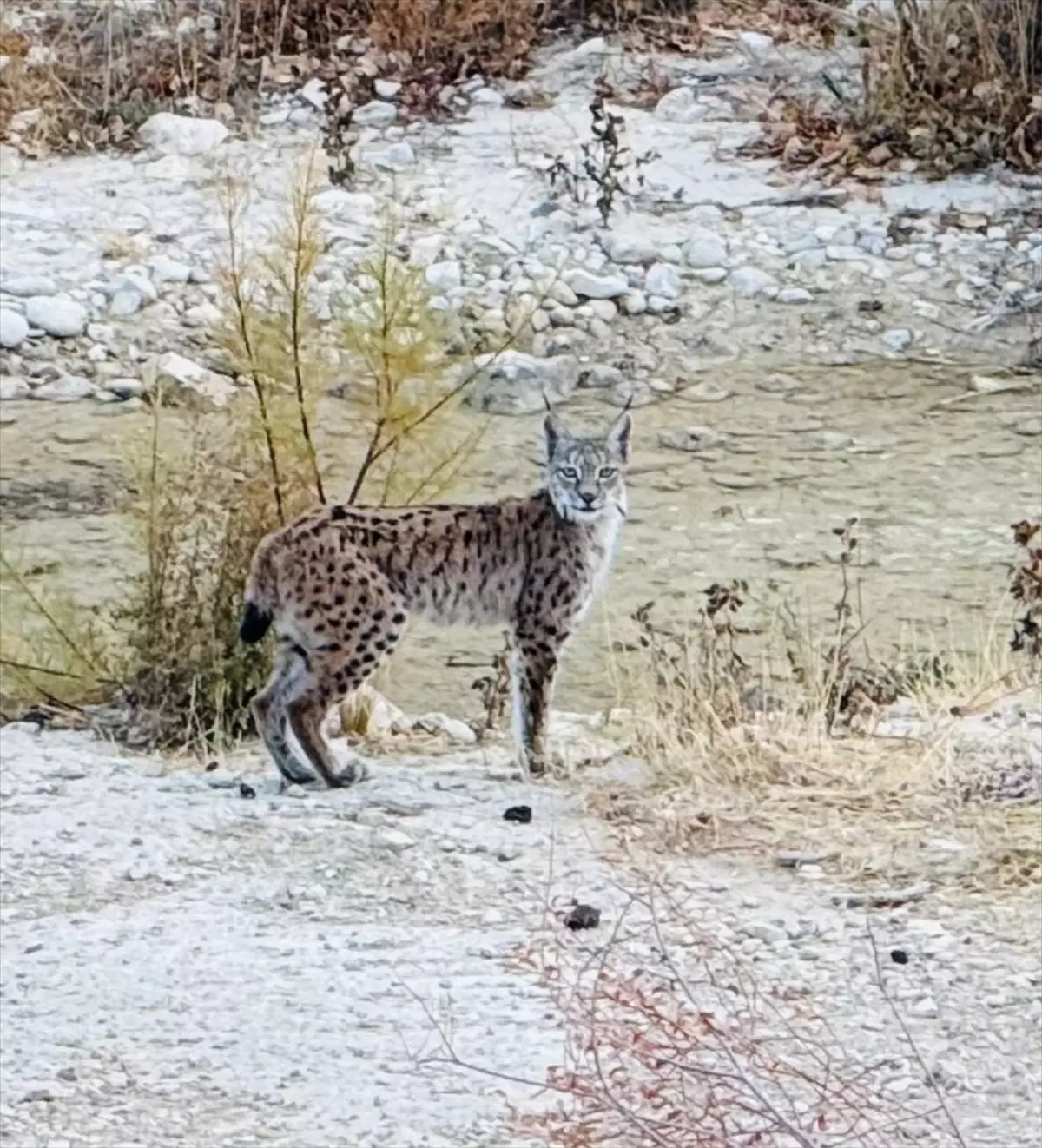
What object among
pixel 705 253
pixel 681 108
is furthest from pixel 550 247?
pixel 681 108

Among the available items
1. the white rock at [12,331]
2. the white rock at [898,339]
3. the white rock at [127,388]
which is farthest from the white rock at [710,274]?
the white rock at [12,331]

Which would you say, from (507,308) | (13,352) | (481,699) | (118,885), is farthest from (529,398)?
(118,885)

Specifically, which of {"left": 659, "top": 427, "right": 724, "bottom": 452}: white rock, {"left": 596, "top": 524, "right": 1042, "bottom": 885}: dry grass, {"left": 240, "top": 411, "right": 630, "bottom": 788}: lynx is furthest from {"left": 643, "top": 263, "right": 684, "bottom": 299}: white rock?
{"left": 240, "top": 411, "right": 630, "bottom": 788}: lynx

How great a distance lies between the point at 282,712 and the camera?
6.81m

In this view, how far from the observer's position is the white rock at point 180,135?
12.6m

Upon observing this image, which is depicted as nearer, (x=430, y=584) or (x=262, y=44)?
(x=430, y=584)

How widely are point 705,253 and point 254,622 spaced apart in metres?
5.25

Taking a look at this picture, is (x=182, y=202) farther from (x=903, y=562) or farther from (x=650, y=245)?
(x=903, y=562)

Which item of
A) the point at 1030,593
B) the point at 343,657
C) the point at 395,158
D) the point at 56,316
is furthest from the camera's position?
the point at 395,158

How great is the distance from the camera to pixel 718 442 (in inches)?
408

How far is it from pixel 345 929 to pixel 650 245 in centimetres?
619

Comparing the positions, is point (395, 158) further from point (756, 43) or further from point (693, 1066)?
point (693, 1066)

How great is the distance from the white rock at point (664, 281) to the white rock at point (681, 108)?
1.28 metres

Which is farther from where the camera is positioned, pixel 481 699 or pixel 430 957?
pixel 481 699
